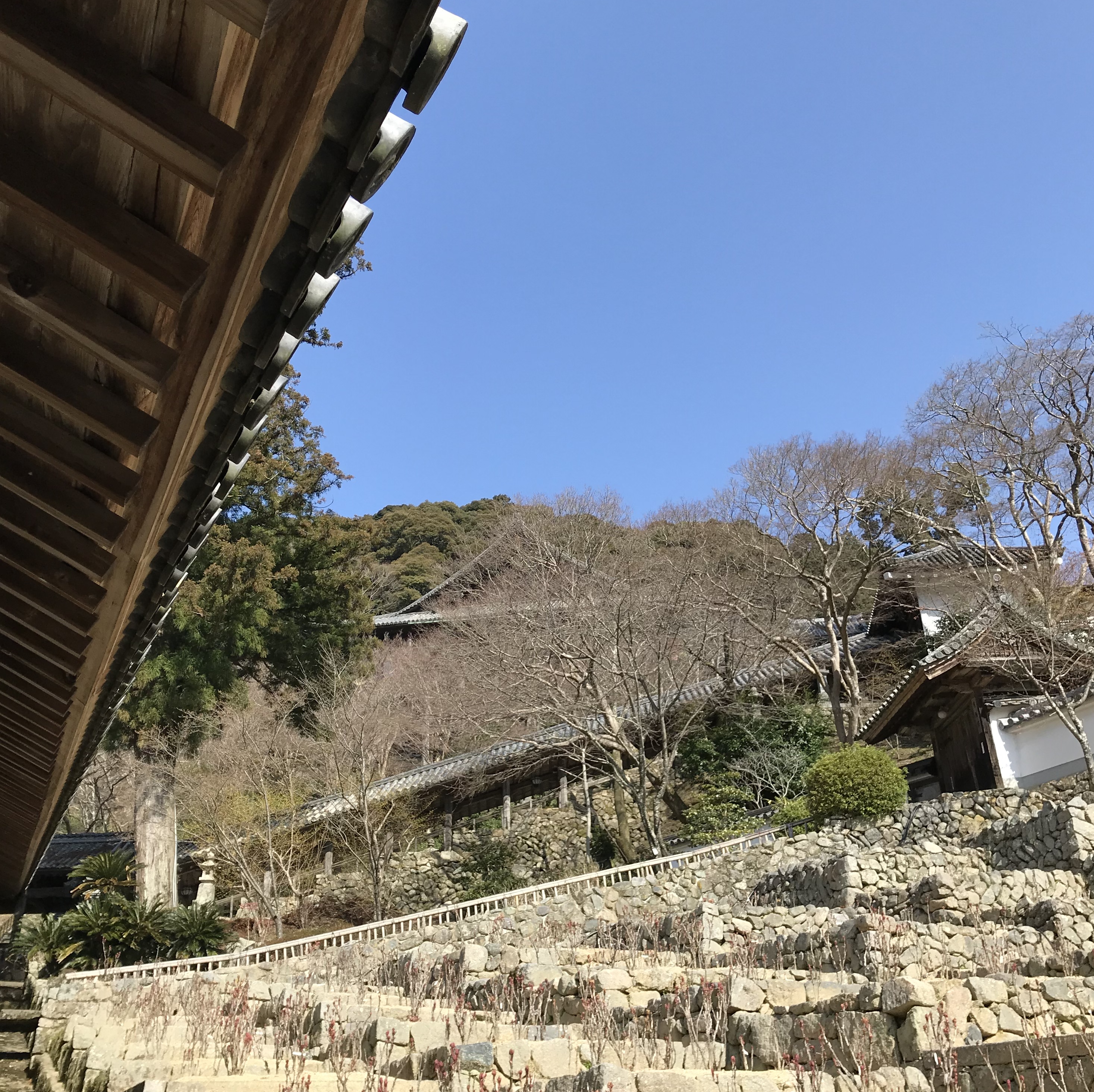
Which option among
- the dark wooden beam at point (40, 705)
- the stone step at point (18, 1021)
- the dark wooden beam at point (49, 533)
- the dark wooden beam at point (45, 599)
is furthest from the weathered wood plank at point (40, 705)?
the stone step at point (18, 1021)

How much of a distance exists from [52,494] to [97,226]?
4.08 ft

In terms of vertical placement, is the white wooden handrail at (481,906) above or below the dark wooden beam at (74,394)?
below

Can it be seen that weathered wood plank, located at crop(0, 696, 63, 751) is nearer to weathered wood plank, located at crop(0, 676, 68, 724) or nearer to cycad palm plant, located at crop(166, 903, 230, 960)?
weathered wood plank, located at crop(0, 676, 68, 724)

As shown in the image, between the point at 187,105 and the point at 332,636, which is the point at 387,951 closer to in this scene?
the point at 332,636

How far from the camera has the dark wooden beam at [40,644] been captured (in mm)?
3709

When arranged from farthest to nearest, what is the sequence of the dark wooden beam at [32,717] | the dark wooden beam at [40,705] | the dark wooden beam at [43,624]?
the dark wooden beam at [32,717], the dark wooden beam at [40,705], the dark wooden beam at [43,624]

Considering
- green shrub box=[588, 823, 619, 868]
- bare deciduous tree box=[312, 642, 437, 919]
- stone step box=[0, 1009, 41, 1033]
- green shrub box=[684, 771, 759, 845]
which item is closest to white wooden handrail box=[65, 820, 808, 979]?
green shrub box=[684, 771, 759, 845]

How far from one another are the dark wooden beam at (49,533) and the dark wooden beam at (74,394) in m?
0.81

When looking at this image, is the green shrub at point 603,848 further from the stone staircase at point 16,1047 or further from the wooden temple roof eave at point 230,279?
the wooden temple roof eave at point 230,279

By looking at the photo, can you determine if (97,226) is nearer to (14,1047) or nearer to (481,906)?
(14,1047)

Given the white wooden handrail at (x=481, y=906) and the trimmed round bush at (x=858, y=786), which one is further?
the trimmed round bush at (x=858, y=786)

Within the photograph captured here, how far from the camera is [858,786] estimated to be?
15.9 m

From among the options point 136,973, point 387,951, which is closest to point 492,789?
point 387,951

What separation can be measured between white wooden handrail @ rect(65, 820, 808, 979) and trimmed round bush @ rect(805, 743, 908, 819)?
0.90 meters
